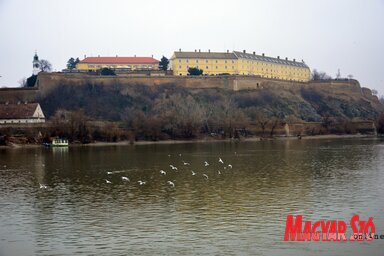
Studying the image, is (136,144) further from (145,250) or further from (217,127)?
(145,250)

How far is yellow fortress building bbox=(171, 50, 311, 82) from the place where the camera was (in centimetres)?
9288

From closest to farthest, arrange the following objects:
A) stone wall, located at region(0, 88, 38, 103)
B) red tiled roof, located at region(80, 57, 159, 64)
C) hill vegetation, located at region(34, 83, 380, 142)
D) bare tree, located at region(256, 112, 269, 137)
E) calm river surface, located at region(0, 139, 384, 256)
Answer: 1. calm river surface, located at region(0, 139, 384, 256)
2. hill vegetation, located at region(34, 83, 380, 142)
3. bare tree, located at region(256, 112, 269, 137)
4. stone wall, located at region(0, 88, 38, 103)
5. red tiled roof, located at region(80, 57, 159, 64)

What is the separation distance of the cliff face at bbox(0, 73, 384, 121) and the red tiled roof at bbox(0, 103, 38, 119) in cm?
370

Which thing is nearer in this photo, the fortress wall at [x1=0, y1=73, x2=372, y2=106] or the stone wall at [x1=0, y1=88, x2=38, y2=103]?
the stone wall at [x1=0, y1=88, x2=38, y2=103]

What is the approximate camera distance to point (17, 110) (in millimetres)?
69438

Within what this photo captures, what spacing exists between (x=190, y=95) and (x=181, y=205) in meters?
60.9

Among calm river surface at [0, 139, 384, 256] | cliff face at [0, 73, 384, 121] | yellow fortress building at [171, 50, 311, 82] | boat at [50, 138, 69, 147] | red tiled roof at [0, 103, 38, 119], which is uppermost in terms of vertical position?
yellow fortress building at [171, 50, 311, 82]

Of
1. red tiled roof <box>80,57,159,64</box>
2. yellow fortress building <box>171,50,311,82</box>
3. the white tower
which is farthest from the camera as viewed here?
red tiled roof <box>80,57,159,64</box>

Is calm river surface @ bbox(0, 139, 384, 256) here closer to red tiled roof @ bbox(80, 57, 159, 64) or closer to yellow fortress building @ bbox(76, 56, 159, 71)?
yellow fortress building @ bbox(76, 56, 159, 71)

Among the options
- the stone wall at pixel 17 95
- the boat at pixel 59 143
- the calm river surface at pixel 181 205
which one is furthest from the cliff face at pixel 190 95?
the calm river surface at pixel 181 205

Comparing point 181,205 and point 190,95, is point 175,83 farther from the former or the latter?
point 181,205

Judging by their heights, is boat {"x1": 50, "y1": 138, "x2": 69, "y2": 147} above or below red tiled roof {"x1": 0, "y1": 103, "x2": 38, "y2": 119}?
below

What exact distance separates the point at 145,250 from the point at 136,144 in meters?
50.2

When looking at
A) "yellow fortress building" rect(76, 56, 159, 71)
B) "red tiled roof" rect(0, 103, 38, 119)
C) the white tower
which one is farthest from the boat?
the white tower
